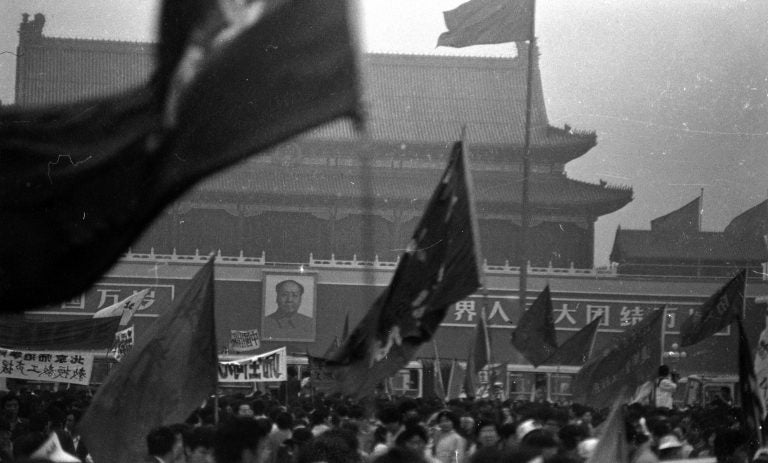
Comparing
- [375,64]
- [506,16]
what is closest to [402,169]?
[375,64]

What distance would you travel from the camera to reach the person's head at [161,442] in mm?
3434

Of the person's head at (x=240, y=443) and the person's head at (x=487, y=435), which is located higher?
the person's head at (x=240, y=443)

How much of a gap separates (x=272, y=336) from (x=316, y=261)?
1877 mm

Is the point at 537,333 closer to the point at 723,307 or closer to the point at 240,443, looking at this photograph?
the point at 723,307

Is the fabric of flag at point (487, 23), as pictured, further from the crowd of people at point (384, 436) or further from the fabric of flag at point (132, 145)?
the fabric of flag at point (132, 145)

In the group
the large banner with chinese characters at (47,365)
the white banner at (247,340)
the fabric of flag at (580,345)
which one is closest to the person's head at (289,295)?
the white banner at (247,340)

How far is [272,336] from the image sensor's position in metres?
19.7

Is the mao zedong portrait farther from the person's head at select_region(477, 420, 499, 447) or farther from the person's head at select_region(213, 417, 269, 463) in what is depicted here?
the person's head at select_region(213, 417, 269, 463)

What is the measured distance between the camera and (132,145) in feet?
4.96

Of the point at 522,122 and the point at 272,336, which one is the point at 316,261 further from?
the point at 522,122

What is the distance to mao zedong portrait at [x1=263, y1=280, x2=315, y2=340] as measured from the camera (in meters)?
19.8

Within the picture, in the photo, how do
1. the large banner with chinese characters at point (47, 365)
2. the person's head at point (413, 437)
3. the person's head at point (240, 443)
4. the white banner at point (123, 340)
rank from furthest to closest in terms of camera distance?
1. the white banner at point (123, 340)
2. the large banner with chinese characters at point (47, 365)
3. the person's head at point (413, 437)
4. the person's head at point (240, 443)

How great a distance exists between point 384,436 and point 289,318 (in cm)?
1538

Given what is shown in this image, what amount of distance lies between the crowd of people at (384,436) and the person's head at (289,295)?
12.5 m
